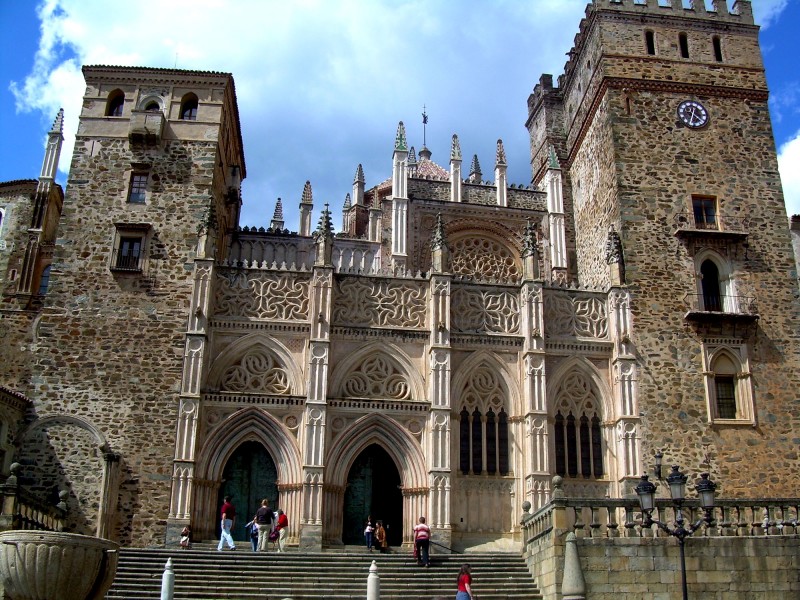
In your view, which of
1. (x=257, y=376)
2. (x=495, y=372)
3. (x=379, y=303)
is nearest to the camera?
(x=257, y=376)

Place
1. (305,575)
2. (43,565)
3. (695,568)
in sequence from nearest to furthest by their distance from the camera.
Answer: (43,565) → (695,568) → (305,575)

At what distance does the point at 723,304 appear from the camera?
1200 inches

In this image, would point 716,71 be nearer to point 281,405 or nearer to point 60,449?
point 281,405

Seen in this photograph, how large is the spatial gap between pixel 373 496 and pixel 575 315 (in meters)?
9.27

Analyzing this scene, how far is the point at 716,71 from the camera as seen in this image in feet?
109

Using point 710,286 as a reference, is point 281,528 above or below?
below

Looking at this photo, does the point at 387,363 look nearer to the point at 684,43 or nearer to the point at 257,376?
the point at 257,376

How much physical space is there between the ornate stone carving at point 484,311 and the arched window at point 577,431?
2.74 meters

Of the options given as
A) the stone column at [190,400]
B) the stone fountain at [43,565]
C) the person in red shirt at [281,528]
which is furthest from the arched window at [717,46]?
the stone fountain at [43,565]

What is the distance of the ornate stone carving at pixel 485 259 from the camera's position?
37906 mm

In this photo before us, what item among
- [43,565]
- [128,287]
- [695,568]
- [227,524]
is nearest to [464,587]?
[695,568]

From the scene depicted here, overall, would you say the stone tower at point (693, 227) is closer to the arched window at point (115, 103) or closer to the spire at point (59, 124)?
the arched window at point (115, 103)

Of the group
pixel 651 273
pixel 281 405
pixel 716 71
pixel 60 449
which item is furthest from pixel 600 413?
pixel 60 449

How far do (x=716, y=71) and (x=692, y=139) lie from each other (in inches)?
123
